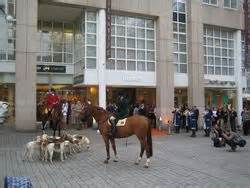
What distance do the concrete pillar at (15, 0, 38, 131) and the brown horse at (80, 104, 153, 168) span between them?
10.9 meters

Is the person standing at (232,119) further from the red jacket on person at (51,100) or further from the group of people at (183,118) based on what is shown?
the red jacket on person at (51,100)

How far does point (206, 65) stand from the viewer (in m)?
31.7

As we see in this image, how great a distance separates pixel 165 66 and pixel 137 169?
1732cm

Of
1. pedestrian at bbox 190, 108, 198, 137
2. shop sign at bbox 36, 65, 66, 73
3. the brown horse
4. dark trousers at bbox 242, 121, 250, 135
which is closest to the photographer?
the brown horse

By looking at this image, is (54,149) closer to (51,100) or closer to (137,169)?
(137,169)

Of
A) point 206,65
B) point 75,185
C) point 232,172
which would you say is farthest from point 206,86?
point 75,185

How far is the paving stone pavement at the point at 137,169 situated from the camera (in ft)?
33.8

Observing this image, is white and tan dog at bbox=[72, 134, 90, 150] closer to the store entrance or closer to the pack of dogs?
the pack of dogs

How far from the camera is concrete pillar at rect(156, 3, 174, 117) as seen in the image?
93.7 feet

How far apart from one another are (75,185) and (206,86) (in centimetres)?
2322

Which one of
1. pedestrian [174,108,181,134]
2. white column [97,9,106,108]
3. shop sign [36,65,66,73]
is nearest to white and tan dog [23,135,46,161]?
white column [97,9,106,108]

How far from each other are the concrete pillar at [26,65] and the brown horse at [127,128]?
10924 mm

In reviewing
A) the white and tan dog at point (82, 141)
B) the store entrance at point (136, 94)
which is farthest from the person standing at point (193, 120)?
the white and tan dog at point (82, 141)

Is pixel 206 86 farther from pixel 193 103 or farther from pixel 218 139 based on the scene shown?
pixel 218 139
